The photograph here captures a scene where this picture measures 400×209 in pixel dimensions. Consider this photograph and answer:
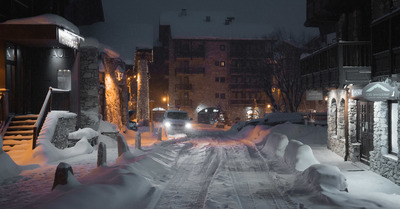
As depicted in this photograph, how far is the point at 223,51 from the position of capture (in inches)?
2584

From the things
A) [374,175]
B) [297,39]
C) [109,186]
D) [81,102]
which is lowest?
[374,175]

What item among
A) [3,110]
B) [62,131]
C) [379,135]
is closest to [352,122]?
[379,135]

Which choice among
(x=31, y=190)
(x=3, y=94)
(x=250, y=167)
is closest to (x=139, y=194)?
(x=31, y=190)

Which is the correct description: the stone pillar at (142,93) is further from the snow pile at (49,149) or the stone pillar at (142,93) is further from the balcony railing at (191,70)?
the snow pile at (49,149)

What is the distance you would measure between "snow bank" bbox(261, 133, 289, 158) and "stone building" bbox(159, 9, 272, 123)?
46151 mm

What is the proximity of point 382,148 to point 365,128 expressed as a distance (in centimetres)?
271

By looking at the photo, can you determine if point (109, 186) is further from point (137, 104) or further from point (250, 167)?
point (137, 104)

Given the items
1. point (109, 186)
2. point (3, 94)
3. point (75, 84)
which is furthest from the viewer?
point (75, 84)

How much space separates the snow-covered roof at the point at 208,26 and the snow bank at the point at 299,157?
5218 cm

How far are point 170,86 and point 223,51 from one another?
→ 11.7m

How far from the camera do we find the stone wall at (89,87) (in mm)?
21219

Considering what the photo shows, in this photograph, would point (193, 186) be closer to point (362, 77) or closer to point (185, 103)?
point (362, 77)

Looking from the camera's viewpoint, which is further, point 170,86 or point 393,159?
point 170,86

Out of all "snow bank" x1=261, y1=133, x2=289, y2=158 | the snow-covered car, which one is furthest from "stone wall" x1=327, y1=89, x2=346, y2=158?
the snow-covered car
